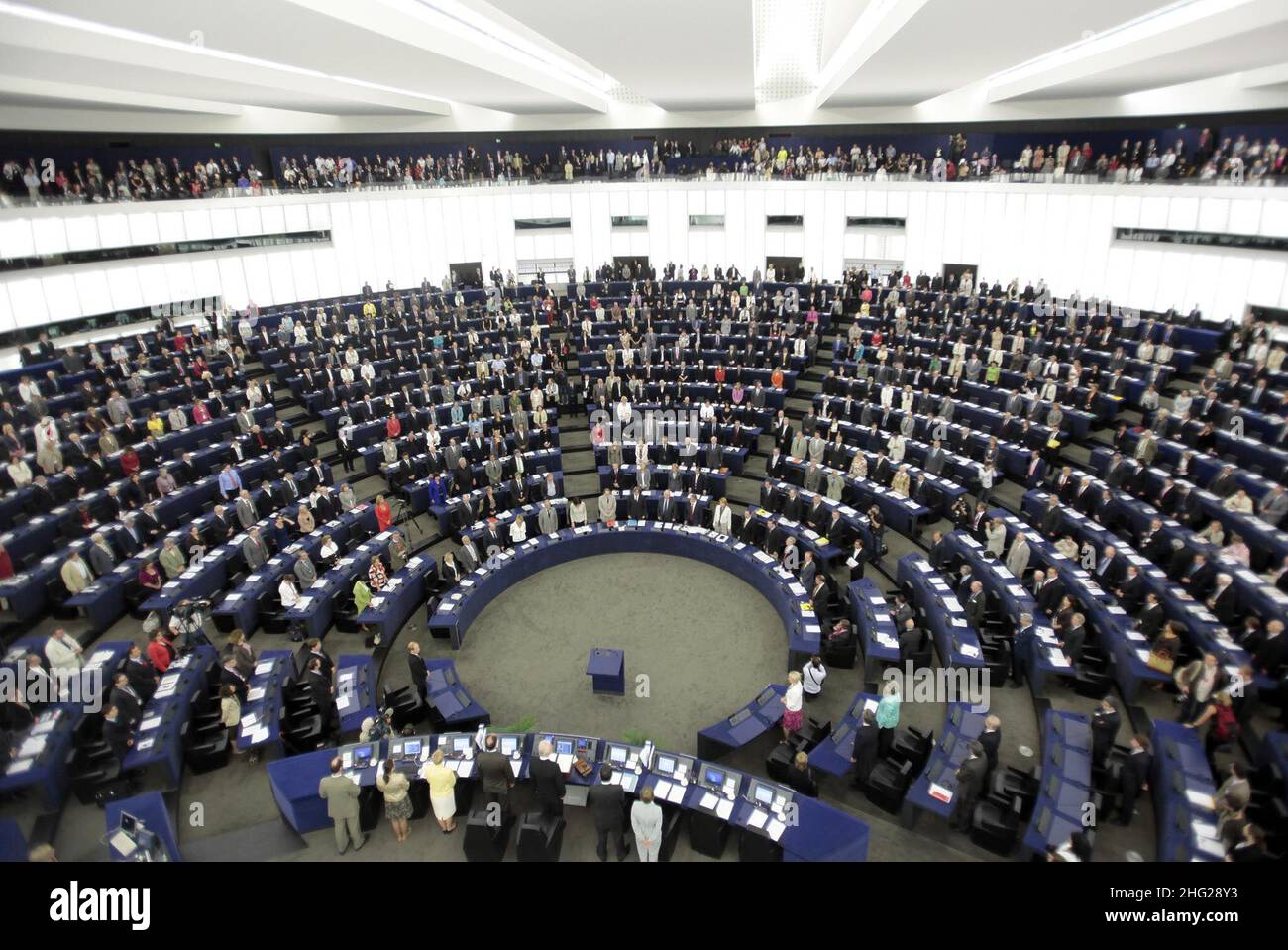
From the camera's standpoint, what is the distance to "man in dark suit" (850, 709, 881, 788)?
9344mm

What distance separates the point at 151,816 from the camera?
27.9 feet

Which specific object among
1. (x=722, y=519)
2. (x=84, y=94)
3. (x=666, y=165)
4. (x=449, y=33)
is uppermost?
(x=84, y=94)

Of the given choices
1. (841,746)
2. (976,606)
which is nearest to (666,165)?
(976,606)

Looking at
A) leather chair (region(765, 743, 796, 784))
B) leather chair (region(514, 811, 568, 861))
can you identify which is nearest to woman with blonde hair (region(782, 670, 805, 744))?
leather chair (region(765, 743, 796, 784))

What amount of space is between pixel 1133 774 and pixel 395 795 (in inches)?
354

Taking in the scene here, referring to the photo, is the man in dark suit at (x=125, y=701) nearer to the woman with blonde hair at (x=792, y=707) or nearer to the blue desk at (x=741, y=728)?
the blue desk at (x=741, y=728)

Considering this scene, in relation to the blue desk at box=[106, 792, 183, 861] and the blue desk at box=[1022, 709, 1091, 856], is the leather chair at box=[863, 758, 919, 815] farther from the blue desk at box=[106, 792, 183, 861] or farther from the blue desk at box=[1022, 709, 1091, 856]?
the blue desk at box=[106, 792, 183, 861]

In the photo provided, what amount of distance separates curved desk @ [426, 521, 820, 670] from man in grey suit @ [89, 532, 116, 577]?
20.6ft

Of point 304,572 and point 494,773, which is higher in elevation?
point 304,572

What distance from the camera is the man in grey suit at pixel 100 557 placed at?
44.7 feet

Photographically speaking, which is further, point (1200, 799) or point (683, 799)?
point (683, 799)

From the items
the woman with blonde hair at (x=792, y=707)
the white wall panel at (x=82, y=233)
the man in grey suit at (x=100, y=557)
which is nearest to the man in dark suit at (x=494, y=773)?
the woman with blonde hair at (x=792, y=707)

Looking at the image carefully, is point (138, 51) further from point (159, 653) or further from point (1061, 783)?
point (1061, 783)

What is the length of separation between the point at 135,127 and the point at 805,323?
24.4 meters
